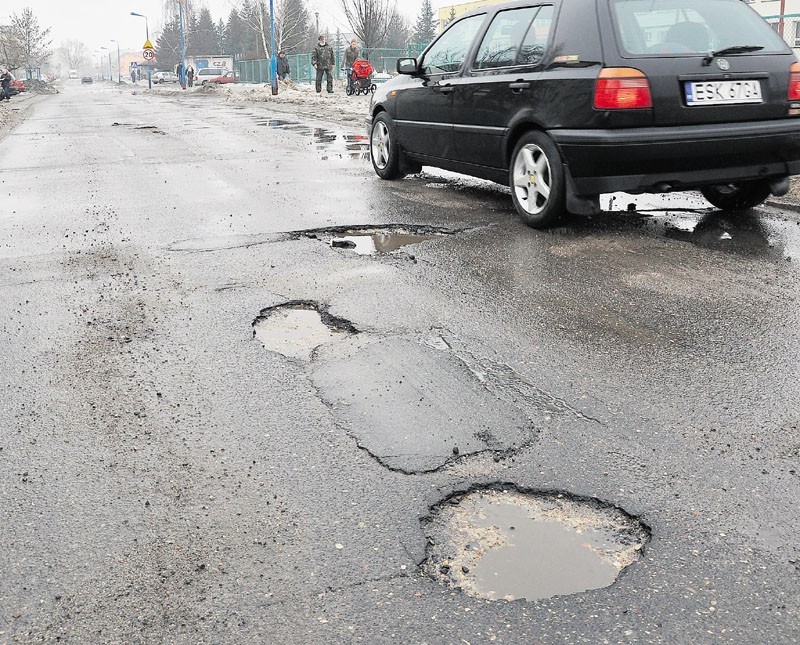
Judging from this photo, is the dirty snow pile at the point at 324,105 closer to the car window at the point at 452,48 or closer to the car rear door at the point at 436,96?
the car rear door at the point at 436,96

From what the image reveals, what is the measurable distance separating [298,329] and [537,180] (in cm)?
284

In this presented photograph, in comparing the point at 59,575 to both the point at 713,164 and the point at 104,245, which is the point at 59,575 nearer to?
the point at 104,245

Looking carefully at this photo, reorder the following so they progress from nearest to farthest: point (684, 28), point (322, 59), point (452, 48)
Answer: point (684, 28)
point (452, 48)
point (322, 59)

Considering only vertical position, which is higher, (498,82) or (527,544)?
(498,82)

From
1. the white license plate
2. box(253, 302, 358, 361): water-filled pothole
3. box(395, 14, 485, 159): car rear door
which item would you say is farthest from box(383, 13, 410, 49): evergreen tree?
box(253, 302, 358, 361): water-filled pothole

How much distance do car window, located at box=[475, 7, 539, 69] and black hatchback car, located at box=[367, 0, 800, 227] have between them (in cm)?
2

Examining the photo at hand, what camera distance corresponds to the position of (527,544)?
244cm

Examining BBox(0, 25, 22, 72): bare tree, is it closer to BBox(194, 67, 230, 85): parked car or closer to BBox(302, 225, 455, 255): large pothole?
BBox(194, 67, 230, 85): parked car

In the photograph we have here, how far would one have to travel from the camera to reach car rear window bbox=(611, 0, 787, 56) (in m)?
5.88

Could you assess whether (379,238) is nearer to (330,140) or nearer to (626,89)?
(626,89)

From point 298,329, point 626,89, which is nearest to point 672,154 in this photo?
point 626,89

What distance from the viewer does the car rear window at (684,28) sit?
5879mm

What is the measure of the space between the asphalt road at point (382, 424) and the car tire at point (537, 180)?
0.15 m

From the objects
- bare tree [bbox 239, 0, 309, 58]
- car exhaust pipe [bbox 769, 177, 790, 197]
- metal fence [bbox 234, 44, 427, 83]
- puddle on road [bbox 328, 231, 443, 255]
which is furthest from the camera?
bare tree [bbox 239, 0, 309, 58]
